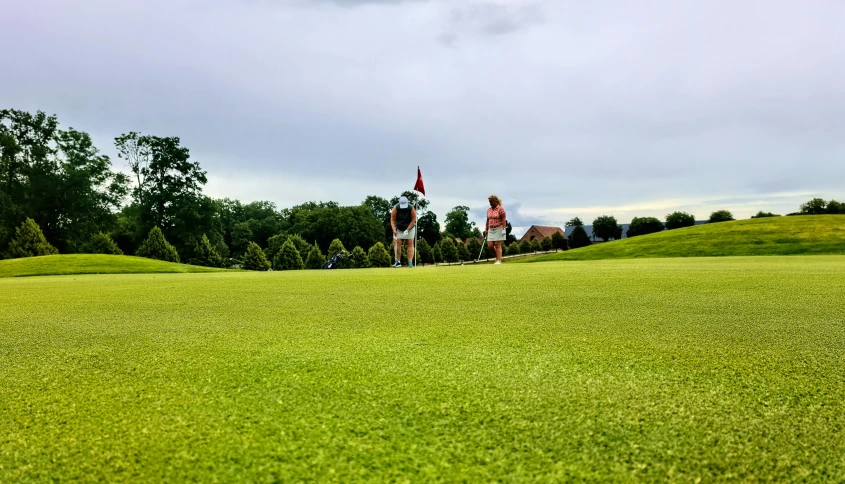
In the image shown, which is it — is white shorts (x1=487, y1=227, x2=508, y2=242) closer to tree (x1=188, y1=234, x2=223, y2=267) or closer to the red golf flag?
the red golf flag

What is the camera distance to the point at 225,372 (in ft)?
6.63

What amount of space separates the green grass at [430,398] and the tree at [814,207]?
62533mm

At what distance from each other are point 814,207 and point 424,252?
43927 mm

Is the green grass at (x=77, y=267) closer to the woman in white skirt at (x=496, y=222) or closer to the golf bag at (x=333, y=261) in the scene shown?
the golf bag at (x=333, y=261)

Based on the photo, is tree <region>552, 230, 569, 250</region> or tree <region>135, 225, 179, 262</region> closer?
tree <region>135, 225, 179, 262</region>

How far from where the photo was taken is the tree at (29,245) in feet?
90.7

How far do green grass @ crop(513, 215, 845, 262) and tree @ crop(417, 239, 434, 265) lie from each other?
23.5 metres

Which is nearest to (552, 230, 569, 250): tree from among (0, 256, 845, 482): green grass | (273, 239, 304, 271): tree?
(273, 239, 304, 271): tree

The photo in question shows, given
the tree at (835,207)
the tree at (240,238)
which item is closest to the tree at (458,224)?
the tree at (240,238)

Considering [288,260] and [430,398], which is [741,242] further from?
[430,398]

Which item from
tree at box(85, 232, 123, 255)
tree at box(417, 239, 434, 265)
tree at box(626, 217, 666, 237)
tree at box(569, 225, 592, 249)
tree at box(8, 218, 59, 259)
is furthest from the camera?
tree at box(569, 225, 592, 249)

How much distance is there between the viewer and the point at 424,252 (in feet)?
172

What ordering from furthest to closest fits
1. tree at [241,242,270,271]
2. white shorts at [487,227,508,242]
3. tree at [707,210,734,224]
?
tree at [707,210,734,224] < tree at [241,242,270,271] < white shorts at [487,227,508,242]

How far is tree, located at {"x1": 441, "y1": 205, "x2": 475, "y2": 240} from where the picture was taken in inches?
3738
